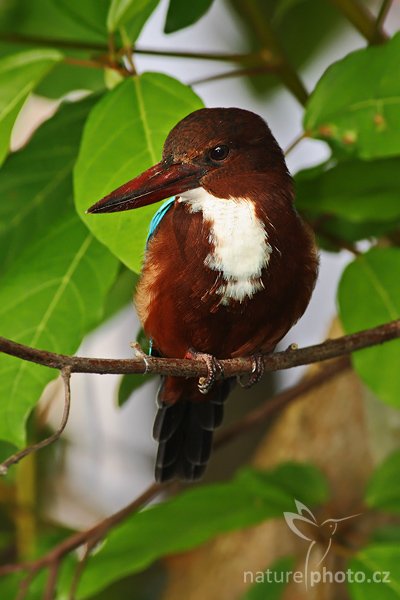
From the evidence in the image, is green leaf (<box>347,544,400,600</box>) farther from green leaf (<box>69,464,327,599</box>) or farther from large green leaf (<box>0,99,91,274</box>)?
large green leaf (<box>0,99,91,274</box>)

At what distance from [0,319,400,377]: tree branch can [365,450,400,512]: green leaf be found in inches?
23.8

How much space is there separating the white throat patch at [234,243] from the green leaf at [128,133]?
11 centimetres

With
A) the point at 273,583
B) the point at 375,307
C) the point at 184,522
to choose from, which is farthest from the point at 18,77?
Result: the point at 273,583

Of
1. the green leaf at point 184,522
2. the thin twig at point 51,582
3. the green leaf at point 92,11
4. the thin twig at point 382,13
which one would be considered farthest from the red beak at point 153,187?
the thin twig at point 51,582

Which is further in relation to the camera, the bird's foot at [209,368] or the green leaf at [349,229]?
the green leaf at [349,229]

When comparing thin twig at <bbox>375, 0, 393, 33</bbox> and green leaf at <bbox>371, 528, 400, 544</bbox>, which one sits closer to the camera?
thin twig at <bbox>375, 0, 393, 33</bbox>

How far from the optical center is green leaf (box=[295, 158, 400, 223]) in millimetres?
1875

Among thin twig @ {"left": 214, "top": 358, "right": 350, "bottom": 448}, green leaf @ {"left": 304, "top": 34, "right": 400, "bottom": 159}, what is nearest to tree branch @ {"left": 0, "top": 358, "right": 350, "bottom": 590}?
thin twig @ {"left": 214, "top": 358, "right": 350, "bottom": 448}

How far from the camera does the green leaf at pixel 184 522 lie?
198 centimetres

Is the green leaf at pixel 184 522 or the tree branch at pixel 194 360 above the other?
the tree branch at pixel 194 360

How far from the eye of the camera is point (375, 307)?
185cm

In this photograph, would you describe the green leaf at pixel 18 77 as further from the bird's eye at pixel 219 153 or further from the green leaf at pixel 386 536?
the green leaf at pixel 386 536

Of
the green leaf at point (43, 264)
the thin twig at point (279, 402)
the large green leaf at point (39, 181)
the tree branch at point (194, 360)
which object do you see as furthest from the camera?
the thin twig at point (279, 402)

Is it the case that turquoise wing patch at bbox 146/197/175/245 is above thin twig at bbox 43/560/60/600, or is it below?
above
